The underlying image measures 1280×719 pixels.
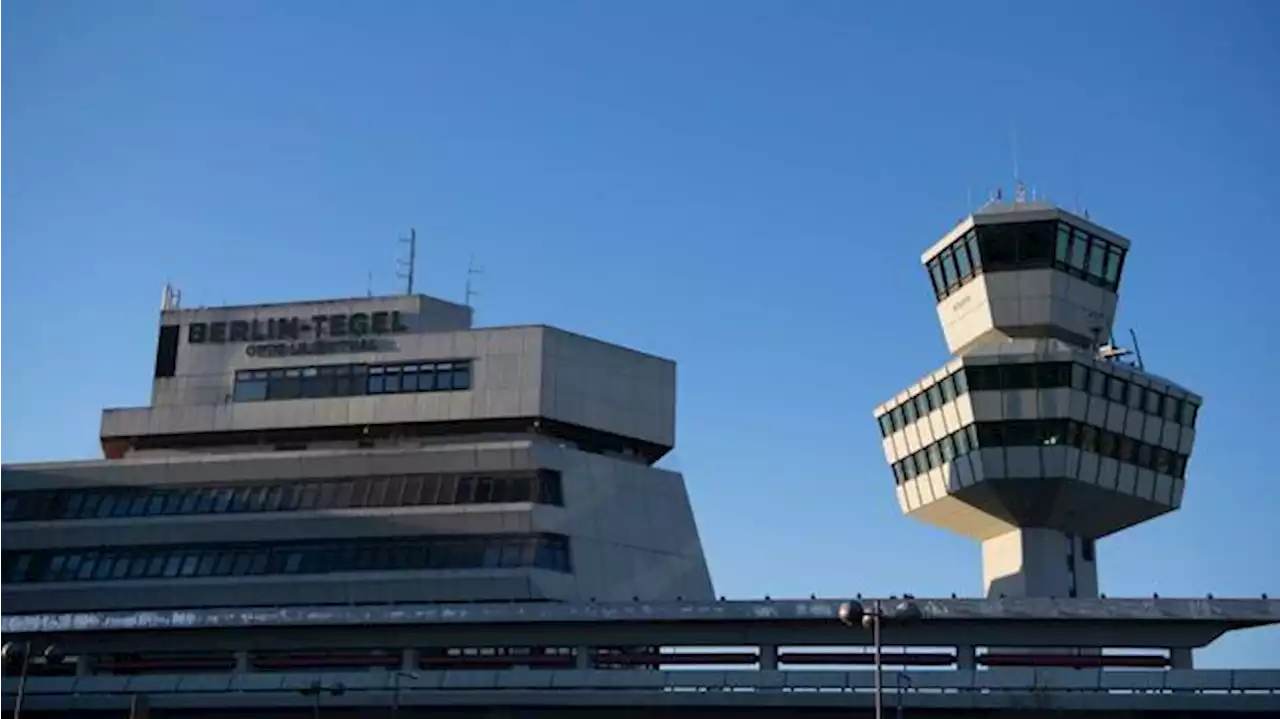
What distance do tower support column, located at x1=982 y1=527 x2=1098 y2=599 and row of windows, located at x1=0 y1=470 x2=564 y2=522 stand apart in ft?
72.8

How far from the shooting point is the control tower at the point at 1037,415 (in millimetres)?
80938

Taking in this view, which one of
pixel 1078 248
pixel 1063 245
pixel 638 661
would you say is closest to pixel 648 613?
pixel 638 661

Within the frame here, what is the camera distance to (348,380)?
88.0 m

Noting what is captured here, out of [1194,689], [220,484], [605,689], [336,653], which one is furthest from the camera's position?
[220,484]

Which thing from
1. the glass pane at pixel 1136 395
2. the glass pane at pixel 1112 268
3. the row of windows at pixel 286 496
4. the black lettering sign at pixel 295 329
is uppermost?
the glass pane at pixel 1112 268

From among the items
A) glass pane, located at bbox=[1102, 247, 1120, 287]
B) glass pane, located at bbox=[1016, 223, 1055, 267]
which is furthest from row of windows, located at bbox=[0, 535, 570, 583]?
glass pane, located at bbox=[1102, 247, 1120, 287]

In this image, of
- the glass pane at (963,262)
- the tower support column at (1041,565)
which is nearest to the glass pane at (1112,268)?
the glass pane at (963,262)

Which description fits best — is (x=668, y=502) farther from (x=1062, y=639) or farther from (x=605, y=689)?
(x=1062, y=639)

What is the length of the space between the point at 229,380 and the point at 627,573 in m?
24.3

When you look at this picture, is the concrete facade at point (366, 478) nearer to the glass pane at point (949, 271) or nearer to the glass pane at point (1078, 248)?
the glass pane at point (949, 271)

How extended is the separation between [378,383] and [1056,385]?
1340 inches

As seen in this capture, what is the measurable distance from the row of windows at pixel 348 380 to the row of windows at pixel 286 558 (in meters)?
8.46

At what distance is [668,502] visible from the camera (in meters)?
87.4

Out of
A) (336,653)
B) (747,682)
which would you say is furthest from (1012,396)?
(336,653)
